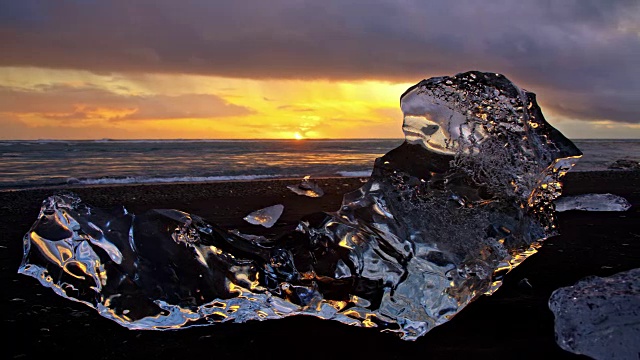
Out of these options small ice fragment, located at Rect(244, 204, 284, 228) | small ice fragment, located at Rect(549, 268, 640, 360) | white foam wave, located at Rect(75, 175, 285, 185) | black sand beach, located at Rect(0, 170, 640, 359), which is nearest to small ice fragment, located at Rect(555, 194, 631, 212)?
black sand beach, located at Rect(0, 170, 640, 359)

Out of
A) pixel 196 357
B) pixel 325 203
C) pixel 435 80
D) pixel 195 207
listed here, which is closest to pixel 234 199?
pixel 195 207

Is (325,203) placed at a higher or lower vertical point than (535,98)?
lower

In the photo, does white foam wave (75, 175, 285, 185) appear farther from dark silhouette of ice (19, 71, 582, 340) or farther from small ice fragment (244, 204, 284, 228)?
dark silhouette of ice (19, 71, 582, 340)

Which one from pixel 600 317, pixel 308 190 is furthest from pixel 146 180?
pixel 600 317

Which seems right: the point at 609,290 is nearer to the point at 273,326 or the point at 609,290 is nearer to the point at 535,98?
the point at 535,98

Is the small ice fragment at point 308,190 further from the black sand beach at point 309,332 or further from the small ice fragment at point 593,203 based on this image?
the black sand beach at point 309,332

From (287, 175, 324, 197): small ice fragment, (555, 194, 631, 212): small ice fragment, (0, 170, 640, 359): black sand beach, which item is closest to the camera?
(0, 170, 640, 359): black sand beach
